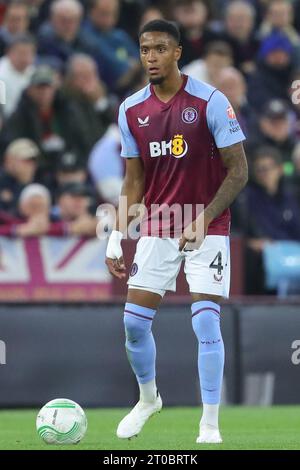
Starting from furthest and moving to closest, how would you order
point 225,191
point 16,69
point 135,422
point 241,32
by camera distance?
point 241,32 < point 16,69 < point 135,422 < point 225,191

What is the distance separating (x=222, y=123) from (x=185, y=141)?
0.27 meters

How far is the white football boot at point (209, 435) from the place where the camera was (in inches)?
315

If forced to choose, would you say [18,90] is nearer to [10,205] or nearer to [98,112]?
[98,112]

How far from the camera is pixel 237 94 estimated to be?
1545 centimetres

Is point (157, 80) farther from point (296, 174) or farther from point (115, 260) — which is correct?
point (296, 174)

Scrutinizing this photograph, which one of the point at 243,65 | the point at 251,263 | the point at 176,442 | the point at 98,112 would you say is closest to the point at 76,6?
the point at 98,112

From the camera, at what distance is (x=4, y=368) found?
12477 mm

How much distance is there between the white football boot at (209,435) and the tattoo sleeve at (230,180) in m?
1.27

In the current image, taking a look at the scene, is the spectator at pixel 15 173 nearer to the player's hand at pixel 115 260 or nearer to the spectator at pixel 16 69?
the spectator at pixel 16 69

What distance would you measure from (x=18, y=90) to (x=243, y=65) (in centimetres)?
329

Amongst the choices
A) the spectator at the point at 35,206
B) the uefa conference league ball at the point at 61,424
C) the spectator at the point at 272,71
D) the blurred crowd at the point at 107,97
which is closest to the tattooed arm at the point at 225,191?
the uefa conference league ball at the point at 61,424

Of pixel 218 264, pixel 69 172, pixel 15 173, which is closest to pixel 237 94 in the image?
pixel 69 172

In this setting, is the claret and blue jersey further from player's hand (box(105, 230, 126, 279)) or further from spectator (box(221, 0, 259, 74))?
spectator (box(221, 0, 259, 74))

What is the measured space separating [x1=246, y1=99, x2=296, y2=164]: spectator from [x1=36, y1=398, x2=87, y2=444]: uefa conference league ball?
24.6 feet
